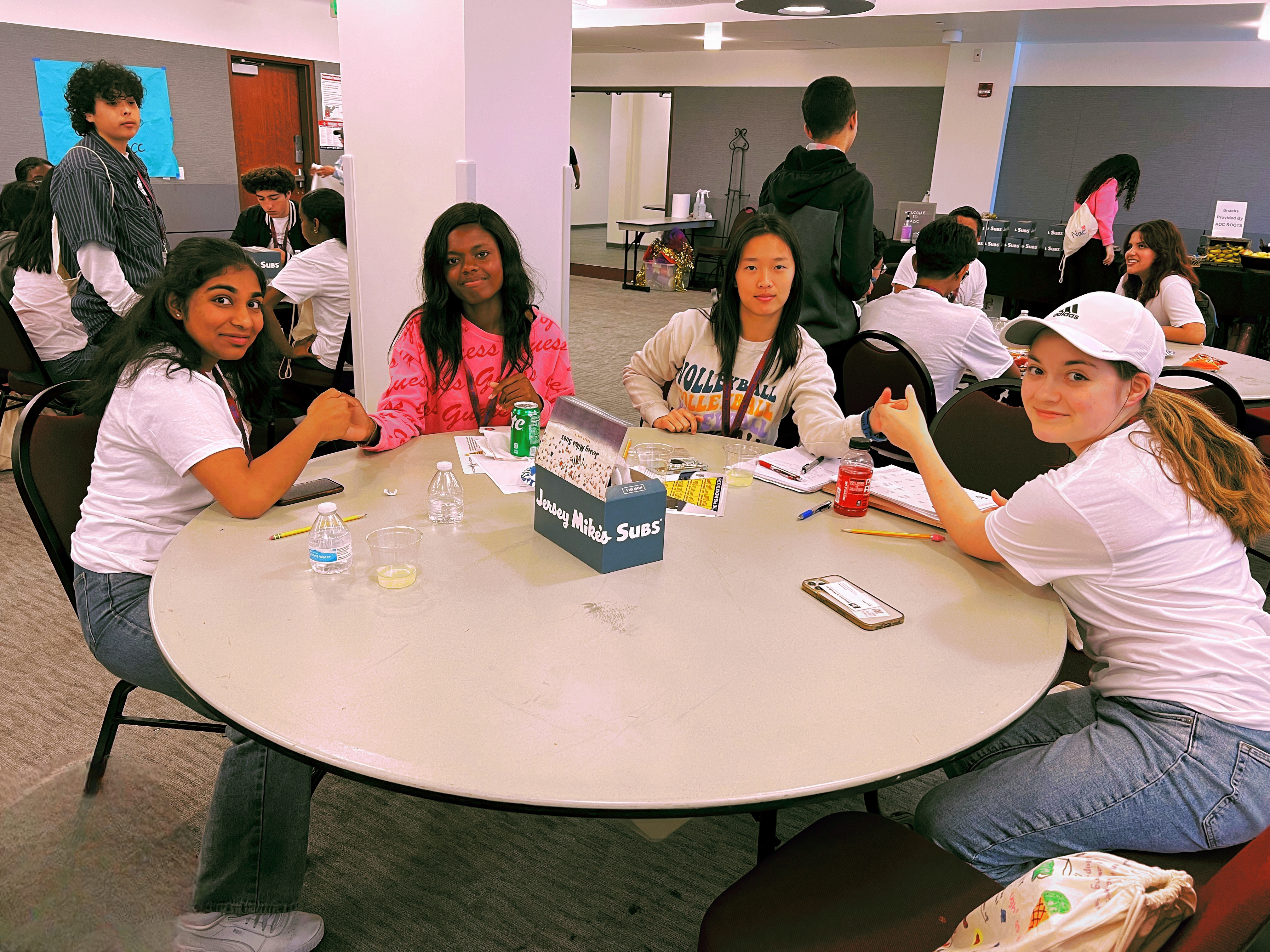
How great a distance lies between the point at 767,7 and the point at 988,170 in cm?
422

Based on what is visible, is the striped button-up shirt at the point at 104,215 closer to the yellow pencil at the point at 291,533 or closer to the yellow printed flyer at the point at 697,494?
the yellow pencil at the point at 291,533

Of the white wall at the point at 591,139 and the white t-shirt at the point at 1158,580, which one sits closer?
the white t-shirt at the point at 1158,580

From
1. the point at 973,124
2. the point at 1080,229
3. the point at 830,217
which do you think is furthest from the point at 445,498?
the point at 973,124

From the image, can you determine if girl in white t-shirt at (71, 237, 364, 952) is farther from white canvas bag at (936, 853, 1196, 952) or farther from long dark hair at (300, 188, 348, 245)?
long dark hair at (300, 188, 348, 245)

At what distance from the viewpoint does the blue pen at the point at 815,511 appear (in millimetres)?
1943

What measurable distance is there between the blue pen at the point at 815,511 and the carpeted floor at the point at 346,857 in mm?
688

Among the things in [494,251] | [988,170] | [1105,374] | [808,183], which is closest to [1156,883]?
[1105,374]

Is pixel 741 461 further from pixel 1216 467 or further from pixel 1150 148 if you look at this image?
pixel 1150 148

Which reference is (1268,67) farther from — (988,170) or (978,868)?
(978,868)

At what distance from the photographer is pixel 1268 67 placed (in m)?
8.59

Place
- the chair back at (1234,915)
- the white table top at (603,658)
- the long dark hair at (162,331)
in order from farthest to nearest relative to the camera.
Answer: the long dark hair at (162,331), the white table top at (603,658), the chair back at (1234,915)

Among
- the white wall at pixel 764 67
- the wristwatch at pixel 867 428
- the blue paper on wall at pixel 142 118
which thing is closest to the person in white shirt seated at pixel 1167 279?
the wristwatch at pixel 867 428

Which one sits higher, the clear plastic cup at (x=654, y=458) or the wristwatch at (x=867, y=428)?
the wristwatch at (x=867, y=428)

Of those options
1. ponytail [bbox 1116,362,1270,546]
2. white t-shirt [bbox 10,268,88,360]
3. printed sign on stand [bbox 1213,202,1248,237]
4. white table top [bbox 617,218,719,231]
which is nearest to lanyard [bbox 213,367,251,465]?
ponytail [bbox 1116,362,1270,546]
